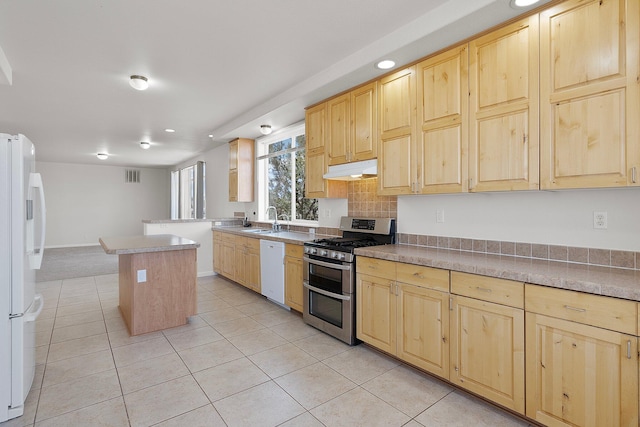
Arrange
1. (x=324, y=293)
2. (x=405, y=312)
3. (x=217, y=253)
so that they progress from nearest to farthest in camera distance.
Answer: (x=405, y=312) < (x=324, y=293) < (x=217, y=253)

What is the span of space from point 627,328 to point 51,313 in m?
5.30

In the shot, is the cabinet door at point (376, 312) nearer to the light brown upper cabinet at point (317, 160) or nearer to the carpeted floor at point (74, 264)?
the light brown upper cabinet at point (317, 160)

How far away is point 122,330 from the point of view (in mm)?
3424

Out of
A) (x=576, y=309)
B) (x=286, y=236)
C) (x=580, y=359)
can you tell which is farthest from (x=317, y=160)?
(x=580, y=359)

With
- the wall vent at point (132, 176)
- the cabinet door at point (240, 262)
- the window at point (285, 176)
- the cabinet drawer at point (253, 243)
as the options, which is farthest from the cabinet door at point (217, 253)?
the wall vent at point (132, 176)

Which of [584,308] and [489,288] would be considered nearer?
[584,308]

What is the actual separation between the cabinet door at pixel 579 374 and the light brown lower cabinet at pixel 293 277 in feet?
7.61

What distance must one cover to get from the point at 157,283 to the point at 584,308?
3.50m

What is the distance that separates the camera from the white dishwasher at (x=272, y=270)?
401 cm

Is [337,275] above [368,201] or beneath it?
beneath

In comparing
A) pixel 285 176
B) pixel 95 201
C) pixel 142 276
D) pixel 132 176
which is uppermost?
pixel 132 176

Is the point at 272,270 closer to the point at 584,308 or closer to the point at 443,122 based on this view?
the point at 443,122

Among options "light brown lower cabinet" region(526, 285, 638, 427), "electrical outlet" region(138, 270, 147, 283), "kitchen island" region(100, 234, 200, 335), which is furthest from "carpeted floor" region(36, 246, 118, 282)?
"light brown lower cabinet" region(526, 285, 638, 427)

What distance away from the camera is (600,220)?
2031mm
